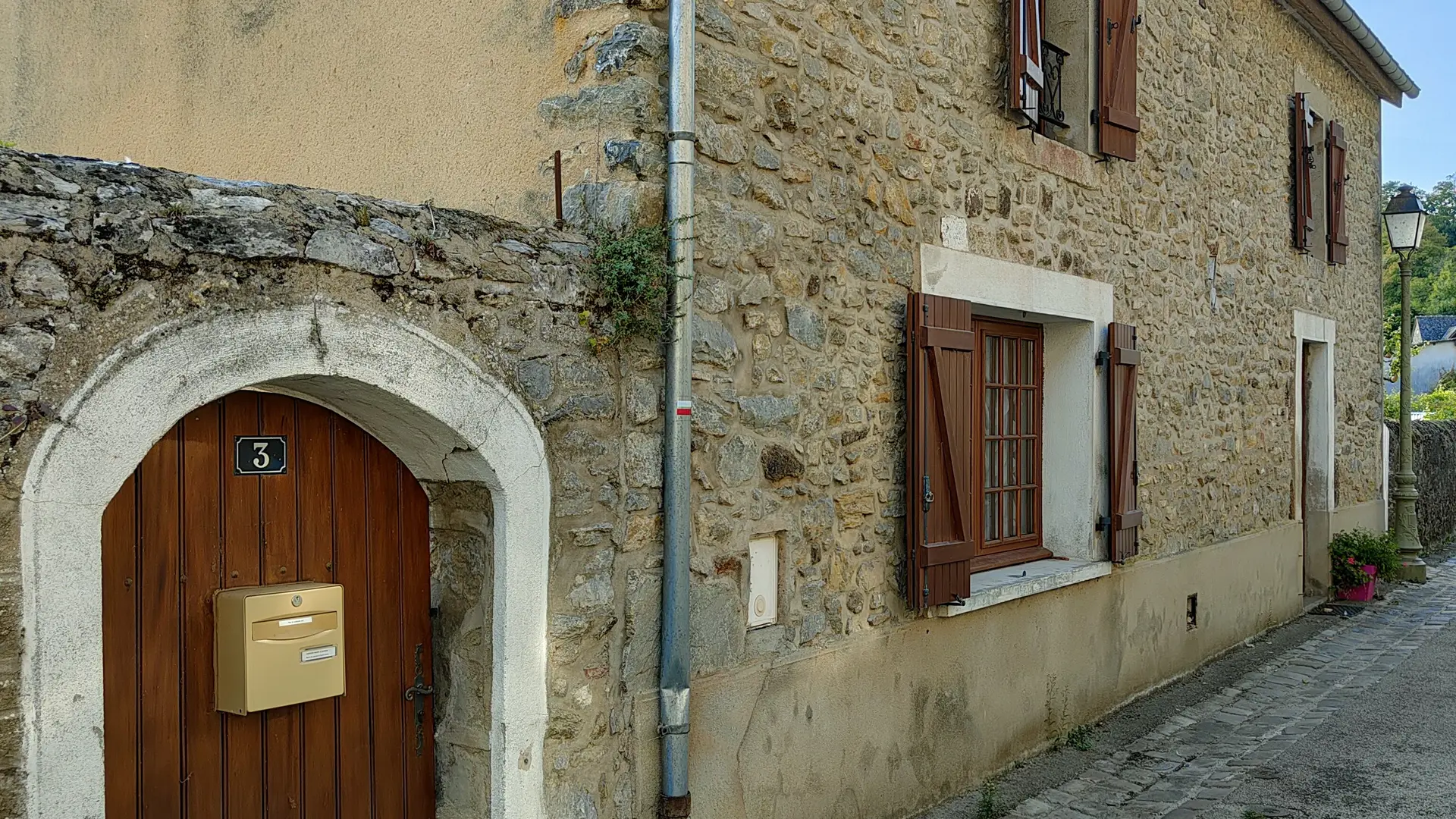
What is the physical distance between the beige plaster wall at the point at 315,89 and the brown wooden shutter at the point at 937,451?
170cm

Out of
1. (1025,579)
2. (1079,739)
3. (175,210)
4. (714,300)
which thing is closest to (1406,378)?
(1079,739)

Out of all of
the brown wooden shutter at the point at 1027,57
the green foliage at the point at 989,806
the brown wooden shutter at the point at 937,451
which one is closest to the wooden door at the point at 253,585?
the brown wooden shutter at the point at 937,451

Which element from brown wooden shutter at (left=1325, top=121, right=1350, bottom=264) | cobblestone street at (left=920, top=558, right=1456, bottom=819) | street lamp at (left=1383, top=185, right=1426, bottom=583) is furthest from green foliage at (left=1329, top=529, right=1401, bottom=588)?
brown wooden shutter at (left=1325, top=121, right=1350, bottom=264)

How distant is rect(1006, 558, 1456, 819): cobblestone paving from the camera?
4.92 m

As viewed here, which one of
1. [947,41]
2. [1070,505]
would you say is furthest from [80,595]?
[1070,505]

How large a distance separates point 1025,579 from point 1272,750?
1593 millimetres

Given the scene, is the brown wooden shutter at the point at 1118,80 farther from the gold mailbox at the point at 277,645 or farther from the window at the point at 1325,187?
the gold mailbox at the point at 277,645

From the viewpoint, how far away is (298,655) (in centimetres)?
278

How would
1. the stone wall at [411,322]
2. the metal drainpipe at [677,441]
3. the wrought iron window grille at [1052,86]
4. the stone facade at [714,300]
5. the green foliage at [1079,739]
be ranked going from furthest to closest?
the wrought iron window grille at [1052,86], the green foliage at [1079,739], the metal drainpipe at [677,441], the stone facade at [714,300], the stone wall at [411,322]

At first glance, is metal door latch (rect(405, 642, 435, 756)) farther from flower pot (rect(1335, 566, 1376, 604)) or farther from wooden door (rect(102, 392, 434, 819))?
flower pot (rect(1335, 566, 1376, 604))

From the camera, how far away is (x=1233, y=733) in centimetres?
604

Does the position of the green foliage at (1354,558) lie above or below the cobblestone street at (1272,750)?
above

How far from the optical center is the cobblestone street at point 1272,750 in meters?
4.86

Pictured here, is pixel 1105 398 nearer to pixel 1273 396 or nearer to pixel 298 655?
pixel 1273 396
